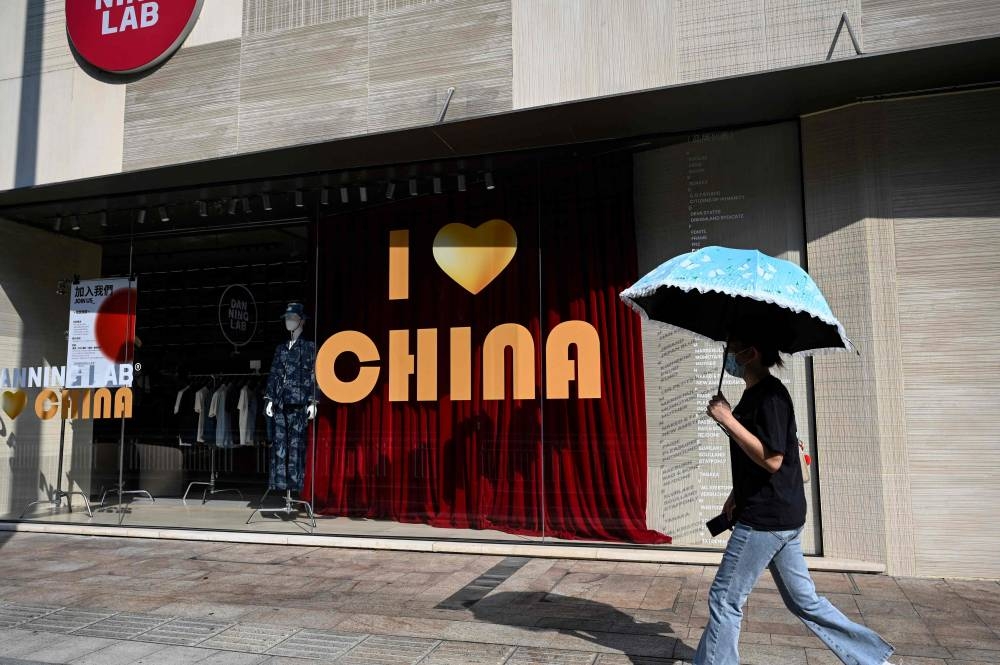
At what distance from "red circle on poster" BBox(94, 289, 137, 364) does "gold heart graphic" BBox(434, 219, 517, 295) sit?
3850mm

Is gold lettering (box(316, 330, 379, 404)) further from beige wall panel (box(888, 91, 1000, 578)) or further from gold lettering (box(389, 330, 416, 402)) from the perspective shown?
beige wall panel (box(888, 91, 1000, 578))

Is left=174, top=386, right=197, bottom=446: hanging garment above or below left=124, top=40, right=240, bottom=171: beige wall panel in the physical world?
below

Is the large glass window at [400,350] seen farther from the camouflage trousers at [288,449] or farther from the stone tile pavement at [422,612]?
the stone tile pavement at [422,612]

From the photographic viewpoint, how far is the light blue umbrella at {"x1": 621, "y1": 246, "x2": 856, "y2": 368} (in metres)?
3.16

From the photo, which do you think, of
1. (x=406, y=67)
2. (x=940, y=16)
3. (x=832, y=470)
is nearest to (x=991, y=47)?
(x=940, y=16)

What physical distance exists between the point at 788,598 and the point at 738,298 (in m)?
1.39

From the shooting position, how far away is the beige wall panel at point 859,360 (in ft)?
18.9

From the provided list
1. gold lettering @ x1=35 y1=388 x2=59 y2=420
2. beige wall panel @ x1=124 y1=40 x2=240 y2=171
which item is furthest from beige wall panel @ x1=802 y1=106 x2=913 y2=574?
gold lettering @ x1=35 y1=388 x2=59 y2=420

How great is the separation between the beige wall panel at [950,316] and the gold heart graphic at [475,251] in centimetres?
330

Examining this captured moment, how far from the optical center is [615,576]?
5844 mm

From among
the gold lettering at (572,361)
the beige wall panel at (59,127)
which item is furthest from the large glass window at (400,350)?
the beige wall panel at (59,127)

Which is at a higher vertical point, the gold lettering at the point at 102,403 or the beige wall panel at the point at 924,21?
the beige wall panel at the point at 924,21

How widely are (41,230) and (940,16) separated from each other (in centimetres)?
941

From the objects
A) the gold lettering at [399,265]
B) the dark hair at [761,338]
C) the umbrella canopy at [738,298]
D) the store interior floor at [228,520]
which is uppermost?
the gold lettering at [399,265]
